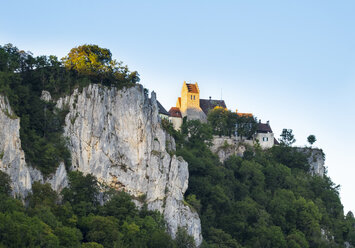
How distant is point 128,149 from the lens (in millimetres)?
88750

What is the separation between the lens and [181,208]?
8944 centimetres

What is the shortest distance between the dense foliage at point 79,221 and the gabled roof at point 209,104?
106 feet

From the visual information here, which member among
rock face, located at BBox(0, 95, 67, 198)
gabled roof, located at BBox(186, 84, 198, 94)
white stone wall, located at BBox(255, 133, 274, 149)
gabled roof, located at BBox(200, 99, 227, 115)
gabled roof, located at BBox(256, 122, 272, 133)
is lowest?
rock face, located at BBox(0, 95, 67, 198)

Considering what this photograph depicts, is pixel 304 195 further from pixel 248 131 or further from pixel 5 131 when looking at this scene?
pixel 5 131

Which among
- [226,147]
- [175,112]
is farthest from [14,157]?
[175,112]

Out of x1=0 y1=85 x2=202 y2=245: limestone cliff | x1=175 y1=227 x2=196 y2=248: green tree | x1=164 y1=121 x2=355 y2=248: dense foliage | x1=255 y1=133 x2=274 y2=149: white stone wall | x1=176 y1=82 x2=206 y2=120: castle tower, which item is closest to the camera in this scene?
x1=175 y1=227 x2=196 y2=248: green tree

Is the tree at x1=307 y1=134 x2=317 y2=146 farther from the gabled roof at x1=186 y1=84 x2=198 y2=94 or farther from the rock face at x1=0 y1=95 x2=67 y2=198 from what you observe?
the rock face at x1=0 y1=95 x2=67 y2=198

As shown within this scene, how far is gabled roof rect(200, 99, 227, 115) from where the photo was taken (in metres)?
116

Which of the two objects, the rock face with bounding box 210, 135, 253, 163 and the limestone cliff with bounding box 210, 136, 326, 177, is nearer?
the rock face with bounding box 210, 135, 253, 163

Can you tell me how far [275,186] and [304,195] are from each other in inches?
164

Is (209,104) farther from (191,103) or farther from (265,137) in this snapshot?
(265,137)

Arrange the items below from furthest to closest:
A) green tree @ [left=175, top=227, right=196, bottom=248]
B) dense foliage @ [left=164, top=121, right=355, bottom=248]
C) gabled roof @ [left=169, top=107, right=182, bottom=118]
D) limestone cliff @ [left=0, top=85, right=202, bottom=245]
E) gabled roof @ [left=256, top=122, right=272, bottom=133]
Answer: gabled roof @ [left=256, top=122, right=272, bottom=133]
gabled roof @ [left=169, top=107, right=182, bottom=118]
dense foliage @ [left=164, top=121, right=355, bottom=248]
limestone cliff @ [left=0, top=85, right=202, bottom=245]
green tree @ [left=175, top=227, right=196, bottom=248]

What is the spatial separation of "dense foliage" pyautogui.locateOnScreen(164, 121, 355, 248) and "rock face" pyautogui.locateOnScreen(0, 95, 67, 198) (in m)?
23.1

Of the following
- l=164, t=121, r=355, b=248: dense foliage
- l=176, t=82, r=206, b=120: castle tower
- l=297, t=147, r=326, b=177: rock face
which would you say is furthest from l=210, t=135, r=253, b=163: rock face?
l=297, t=147, r=326, b=177: rock face
